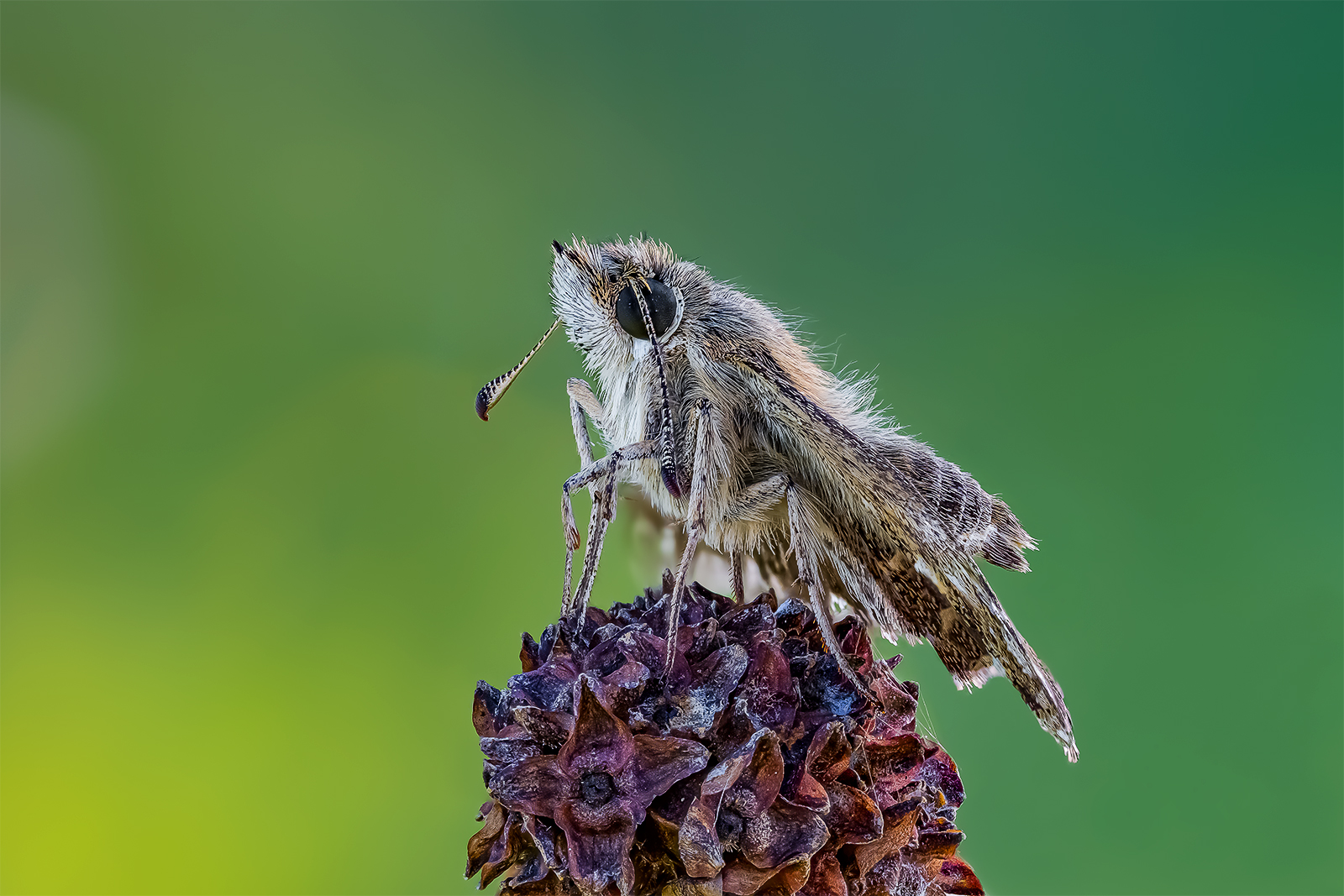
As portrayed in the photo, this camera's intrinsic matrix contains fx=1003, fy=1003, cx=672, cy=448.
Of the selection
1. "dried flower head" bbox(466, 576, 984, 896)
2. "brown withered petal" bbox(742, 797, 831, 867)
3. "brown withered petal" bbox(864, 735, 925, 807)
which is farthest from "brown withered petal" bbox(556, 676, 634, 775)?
"brown withered petal" bbox(864, 735, 925, 807)

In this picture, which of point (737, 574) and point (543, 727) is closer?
point (543, 727)

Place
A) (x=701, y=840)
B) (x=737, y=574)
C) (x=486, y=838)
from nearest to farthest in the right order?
(x=701, y=840) → (x=486, y=838) → (x=737, y=574)

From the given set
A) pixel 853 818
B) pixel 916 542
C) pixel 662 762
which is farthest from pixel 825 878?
pixel 916 542

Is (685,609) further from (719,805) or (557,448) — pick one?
(557,448)

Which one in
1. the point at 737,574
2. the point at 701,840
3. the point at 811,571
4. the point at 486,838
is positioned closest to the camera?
the point at 701,840

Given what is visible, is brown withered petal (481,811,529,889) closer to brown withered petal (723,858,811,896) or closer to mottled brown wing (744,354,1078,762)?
brown withered petal (723,858,811,896)

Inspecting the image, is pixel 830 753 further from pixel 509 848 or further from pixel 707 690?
pixel 509 848

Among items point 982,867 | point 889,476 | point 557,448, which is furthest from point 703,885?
point 557,448
